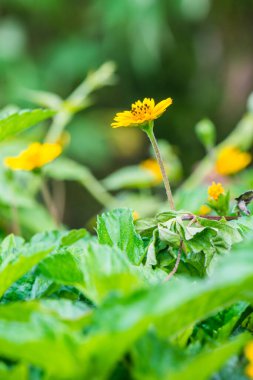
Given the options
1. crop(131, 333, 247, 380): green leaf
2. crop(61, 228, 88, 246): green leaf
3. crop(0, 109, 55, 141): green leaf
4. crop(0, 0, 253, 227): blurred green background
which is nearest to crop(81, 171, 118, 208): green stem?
crop(0, 109, 55, 141): green leaf

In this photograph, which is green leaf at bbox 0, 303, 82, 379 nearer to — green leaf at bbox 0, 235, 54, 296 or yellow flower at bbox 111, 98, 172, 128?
green leaf at bbox 0, 235, 54, 296

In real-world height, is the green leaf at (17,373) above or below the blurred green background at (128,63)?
below

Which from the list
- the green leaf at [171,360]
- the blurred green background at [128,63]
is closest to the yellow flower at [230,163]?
the green leaf at [171,360]

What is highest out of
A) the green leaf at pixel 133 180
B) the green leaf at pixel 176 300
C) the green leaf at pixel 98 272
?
the green leaf at pixel 133 180

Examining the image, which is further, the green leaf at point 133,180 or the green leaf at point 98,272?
the green leaf at point 133,180

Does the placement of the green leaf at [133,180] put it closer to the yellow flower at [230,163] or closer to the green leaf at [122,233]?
the yellow flower at [230,163]

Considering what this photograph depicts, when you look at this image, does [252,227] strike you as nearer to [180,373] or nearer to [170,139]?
[180,373]

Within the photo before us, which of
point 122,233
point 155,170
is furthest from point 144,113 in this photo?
point 155,170
